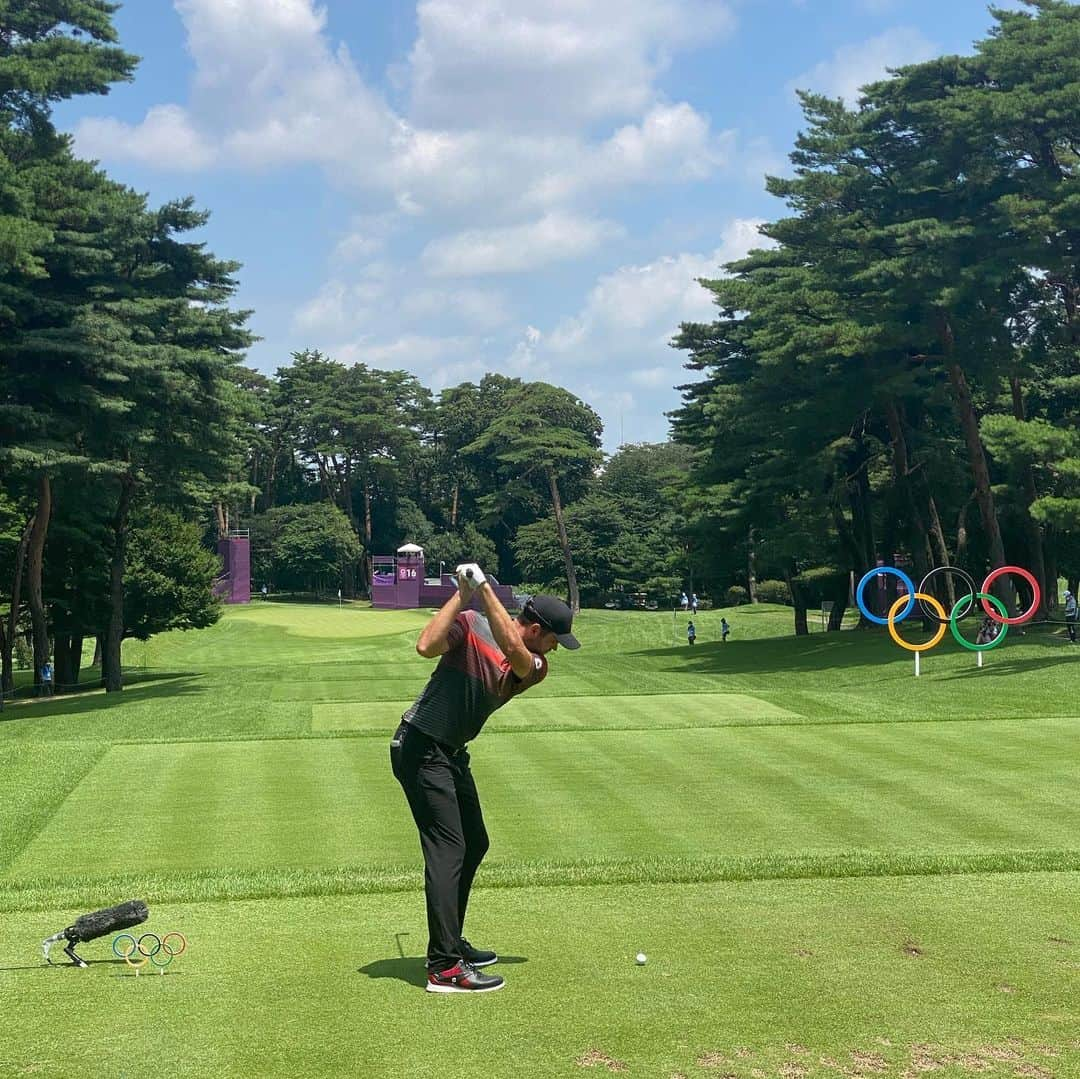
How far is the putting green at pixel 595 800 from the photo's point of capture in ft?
34.1

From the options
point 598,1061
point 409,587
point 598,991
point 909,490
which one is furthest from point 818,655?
point 409,587

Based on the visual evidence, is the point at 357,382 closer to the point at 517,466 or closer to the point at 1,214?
the point at 517,466

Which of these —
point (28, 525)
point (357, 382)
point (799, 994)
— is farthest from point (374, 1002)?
point (357, 382)

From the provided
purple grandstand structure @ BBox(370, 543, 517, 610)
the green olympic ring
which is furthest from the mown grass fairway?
purple grandstand structure @ BBox(370, 543, 517, 610)

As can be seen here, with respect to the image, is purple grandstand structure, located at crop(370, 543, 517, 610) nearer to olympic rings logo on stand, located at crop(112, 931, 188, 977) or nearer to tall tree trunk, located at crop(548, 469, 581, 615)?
tall tree trunk, located at crop(548, 469, 581, 615)

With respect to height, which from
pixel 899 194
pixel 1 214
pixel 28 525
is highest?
pixel 899 194

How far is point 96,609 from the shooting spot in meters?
42.9

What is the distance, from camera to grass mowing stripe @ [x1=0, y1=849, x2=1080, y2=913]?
350 inches

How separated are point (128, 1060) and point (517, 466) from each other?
95546mm

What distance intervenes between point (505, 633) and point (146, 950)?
2.90 meters

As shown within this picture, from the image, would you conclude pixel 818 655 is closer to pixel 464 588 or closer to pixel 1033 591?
pixel 1033 591

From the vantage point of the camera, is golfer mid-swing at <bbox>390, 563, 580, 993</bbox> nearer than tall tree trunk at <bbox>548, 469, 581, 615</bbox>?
Yes

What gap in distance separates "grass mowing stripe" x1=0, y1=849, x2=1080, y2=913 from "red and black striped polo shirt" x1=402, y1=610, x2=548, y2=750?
8.85 feet

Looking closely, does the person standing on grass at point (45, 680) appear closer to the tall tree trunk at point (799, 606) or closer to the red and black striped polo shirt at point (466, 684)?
the tall tree trunk at point (799, 606)
